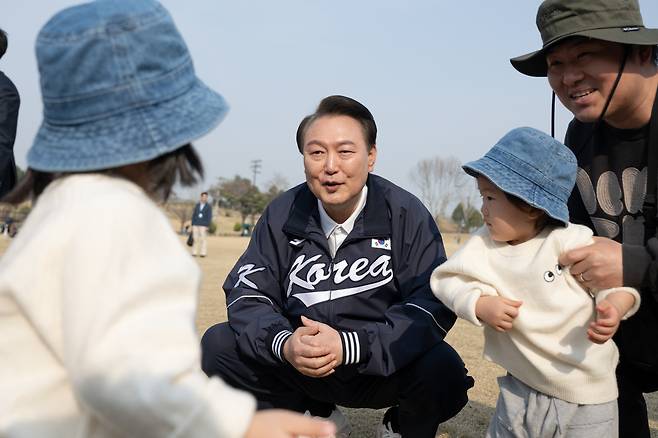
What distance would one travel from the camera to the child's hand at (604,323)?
7.44ft

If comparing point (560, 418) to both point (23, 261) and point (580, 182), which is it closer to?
point (580, 182)

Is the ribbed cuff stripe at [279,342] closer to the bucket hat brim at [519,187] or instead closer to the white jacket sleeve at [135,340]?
the bucket hat brim at [519,187]

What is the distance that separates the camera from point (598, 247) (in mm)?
2467

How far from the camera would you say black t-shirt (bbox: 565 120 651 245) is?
112 inches

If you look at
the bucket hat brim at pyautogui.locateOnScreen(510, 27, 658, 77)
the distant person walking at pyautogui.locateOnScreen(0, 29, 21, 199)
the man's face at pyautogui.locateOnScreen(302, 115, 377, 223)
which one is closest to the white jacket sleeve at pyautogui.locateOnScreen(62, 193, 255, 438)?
the man's face at pyautogui.locateOnScreen(302, 115, 377, 223)

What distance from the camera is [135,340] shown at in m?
1.22

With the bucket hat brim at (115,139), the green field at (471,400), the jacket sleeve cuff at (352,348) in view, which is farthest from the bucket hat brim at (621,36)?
the green field at (471,400)

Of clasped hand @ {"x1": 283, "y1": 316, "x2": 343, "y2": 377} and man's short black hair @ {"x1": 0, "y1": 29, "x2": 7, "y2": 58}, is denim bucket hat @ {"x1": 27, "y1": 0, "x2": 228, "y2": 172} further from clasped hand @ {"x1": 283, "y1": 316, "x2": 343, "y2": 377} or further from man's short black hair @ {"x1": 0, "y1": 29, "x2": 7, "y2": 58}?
man's short black hair @ {"x1": 0, "y1": 29, "x2": 7, "y2": 58}

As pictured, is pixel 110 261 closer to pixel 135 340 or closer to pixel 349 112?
pixel 135 340

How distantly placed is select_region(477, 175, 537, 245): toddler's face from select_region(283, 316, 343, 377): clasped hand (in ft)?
2.68

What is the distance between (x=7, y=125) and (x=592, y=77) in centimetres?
299

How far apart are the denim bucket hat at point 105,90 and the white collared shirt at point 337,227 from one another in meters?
1.85

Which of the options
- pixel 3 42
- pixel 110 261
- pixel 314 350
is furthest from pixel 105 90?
pixel 3 42

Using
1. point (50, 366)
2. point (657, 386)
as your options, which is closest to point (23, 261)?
point (50, 366)
